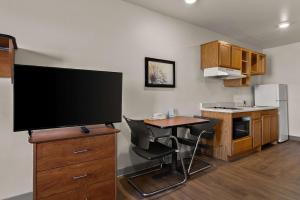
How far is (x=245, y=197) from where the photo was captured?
2092 mm

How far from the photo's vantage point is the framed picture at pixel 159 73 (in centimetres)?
285

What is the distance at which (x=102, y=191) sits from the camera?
1813 millimetres

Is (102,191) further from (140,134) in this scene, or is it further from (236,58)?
(236,58)

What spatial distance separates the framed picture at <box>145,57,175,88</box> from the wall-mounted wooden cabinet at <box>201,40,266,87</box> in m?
0.85

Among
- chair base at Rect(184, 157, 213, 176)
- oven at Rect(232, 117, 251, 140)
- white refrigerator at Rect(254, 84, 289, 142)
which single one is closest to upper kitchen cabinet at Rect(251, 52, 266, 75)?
white refrigerator at Rect(254, 84, 289, 142)

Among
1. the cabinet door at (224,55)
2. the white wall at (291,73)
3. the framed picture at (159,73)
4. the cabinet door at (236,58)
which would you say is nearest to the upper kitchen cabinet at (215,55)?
the cabinet door at (224,55)

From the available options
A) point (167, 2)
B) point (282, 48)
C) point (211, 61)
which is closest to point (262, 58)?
point (282, 48)

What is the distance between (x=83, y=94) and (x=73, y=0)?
48.3 inches

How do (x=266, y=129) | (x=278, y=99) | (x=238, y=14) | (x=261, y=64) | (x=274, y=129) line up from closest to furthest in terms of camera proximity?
1. (x=238, y=14)
2. (x=266, y=129)
3. (x=274, y=129)
4. (x=278, y=99)
5. (x=261, y=64)

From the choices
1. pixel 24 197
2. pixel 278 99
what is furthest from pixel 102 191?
pixel 278 99

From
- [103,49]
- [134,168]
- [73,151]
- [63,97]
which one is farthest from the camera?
[134,168]

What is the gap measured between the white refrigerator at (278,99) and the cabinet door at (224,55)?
1763mm

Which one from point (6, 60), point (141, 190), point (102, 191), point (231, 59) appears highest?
point (231, 59)

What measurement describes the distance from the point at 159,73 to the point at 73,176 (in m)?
1.95
